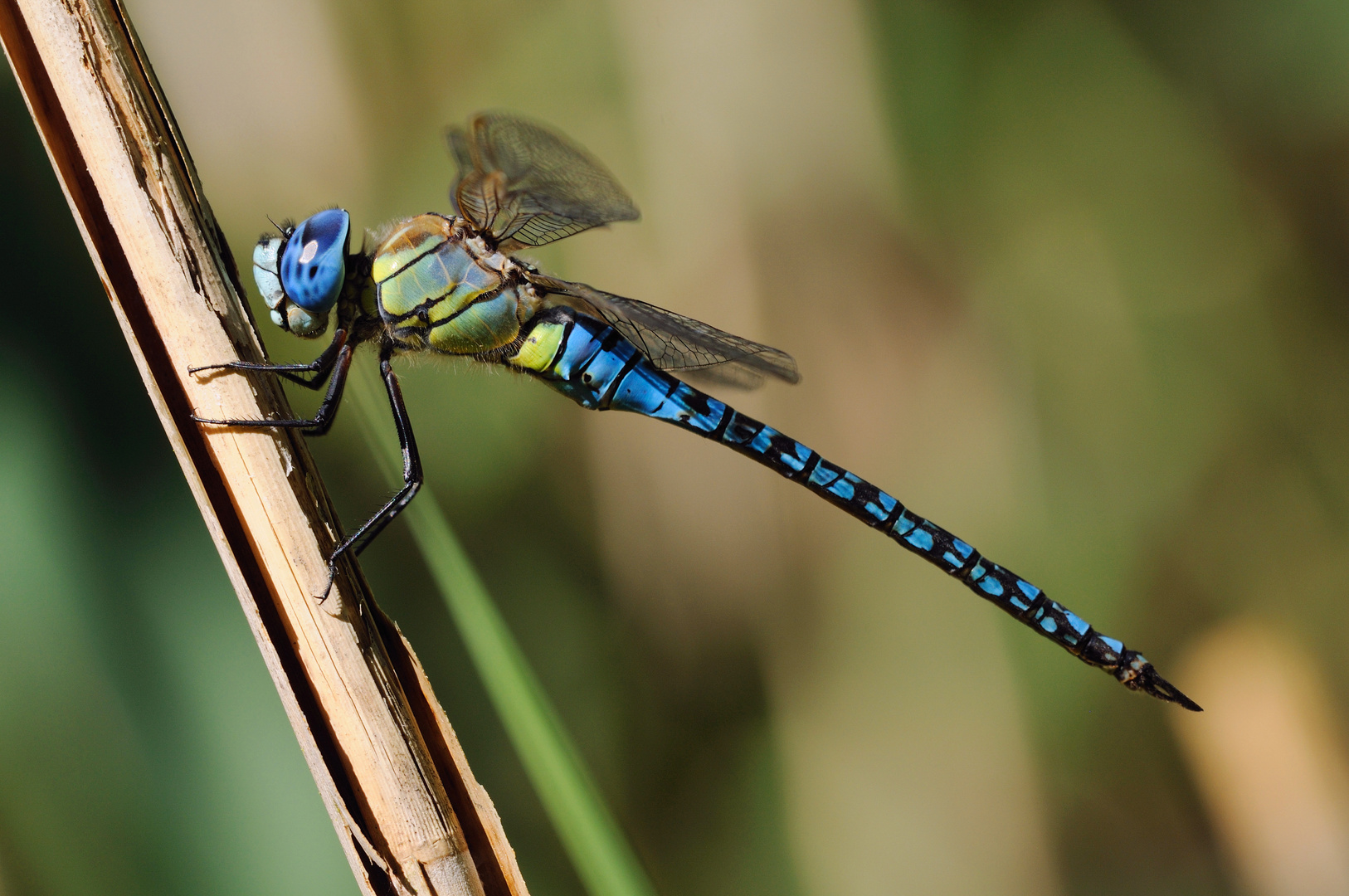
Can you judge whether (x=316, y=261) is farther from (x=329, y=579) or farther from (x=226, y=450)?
(x=329, y=579)

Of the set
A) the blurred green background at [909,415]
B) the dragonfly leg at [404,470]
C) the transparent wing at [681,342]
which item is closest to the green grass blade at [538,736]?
the dragonfly leg at [404,470]

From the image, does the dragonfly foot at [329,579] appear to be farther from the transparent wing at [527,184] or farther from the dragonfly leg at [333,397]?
the transparent wing at [527,184]

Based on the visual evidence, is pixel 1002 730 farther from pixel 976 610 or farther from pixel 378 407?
pixel 378 407

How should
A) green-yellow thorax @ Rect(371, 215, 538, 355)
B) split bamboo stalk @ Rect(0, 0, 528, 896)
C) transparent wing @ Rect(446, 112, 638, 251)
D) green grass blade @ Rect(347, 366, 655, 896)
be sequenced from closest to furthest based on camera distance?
split bamboo stalk @ Rect(0, 0, 528, 896) < green grass blade @ Rect(347, 366, 655, 896) < transparent wing @ Rect(446, 112, 638, 251) < green-yellow thorax @ Rect(371, 215, 538, 355)

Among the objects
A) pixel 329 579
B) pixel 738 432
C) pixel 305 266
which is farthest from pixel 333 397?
pixel 738 432

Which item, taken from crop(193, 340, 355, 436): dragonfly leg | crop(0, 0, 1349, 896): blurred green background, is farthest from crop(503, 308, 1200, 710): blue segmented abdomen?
crop(193, 340, 355, 436): dragonfly leg

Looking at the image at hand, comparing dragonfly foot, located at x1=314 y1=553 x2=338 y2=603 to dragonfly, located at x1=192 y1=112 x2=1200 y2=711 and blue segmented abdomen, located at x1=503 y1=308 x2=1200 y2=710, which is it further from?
blue segmented abdomen, located at x1=503 y1=308 x2=1200 y2=710
